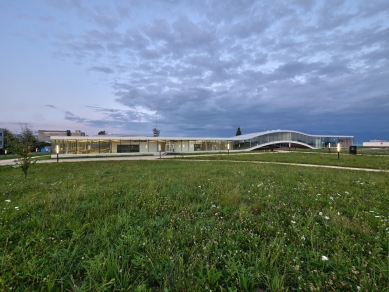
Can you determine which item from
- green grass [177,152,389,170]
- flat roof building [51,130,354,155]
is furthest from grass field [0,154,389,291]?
flat roof building [51,130,354,155]

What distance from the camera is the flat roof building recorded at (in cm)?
3834

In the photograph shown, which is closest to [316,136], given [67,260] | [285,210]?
[285,210]

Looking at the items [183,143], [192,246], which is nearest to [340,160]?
[192,246]

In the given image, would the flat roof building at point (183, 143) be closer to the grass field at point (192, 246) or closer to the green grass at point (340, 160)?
the green grass at point (340, 160)

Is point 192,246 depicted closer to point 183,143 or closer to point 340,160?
point 340,160

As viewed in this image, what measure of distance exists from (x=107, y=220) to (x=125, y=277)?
215 cm

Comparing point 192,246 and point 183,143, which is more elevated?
point 183,143

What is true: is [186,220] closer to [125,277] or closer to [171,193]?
[125,277]

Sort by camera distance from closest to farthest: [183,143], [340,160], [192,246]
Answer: [192,246], [340,160], [183,143]

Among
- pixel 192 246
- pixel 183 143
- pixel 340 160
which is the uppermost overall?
pixel 183 143

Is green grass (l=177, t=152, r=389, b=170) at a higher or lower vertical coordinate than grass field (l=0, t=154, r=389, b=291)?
higher

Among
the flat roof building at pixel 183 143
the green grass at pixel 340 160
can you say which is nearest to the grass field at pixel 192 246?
the green grass at pixel 340 160

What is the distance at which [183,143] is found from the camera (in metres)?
51.1

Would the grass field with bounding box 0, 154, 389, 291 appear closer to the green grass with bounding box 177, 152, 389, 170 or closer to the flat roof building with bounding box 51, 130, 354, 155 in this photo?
the green grass with bounding box 177, 152, 389, 170
